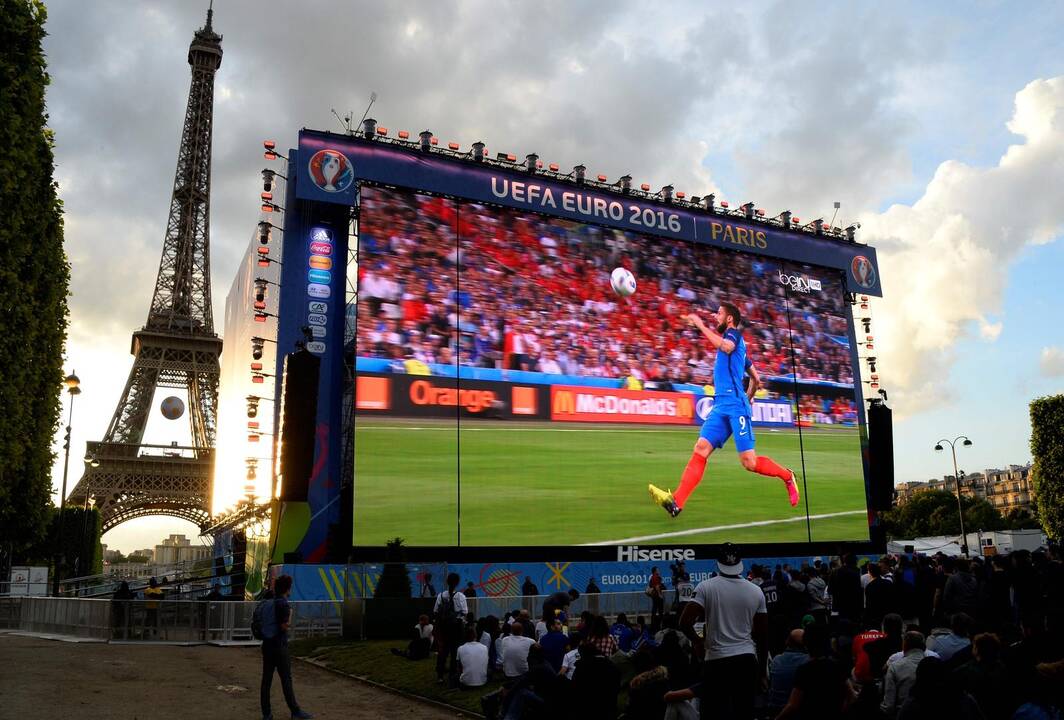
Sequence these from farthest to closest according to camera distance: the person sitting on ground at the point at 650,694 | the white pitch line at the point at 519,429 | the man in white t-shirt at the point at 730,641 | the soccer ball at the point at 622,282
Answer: the soccer ball at the point at 622,282 → the white pitch line at the point at 519,429 → the person sitting on ground at the point at 650,694 → the man in white t-shirt at the point at 730,641

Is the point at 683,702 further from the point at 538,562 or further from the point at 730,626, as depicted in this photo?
the point at 538,562

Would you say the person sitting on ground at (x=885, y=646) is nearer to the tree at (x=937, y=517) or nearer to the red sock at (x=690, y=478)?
the red sock at (x=690, y=478)

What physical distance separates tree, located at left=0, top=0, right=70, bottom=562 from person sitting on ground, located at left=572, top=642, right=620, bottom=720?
1273 centimetres

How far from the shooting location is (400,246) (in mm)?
26125

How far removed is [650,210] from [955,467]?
24.8 meters

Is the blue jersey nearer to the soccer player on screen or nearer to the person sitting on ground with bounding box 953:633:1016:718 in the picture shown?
the soccer player on screen

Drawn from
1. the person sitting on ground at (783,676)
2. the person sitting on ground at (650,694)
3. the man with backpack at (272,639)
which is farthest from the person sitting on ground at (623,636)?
the person sitting on ground at (650,694)

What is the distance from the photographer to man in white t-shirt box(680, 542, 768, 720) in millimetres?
5793

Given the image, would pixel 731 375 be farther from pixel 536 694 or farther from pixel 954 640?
pixel 536 694

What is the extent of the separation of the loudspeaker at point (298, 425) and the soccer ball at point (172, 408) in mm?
55269

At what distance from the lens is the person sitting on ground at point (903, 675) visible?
652 centimetres

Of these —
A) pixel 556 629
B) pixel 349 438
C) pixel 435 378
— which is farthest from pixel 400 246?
pixel 556 629

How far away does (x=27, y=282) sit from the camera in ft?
55.9

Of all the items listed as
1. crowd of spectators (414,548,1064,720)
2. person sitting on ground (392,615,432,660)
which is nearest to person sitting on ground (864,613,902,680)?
crowd of spectators (414,548,1064,720)
